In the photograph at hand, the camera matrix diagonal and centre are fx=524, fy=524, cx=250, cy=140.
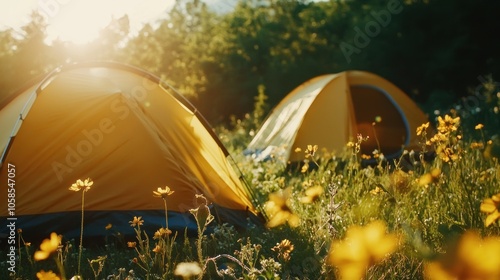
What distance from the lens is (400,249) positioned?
2.79 m

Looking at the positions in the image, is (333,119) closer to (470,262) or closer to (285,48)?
Result: (470,262)

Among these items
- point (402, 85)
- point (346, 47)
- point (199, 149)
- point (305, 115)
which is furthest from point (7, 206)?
point (346, 47)

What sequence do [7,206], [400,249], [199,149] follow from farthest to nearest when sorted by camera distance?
[199,149]
[7,206]
[400,249]

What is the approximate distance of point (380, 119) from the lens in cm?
943

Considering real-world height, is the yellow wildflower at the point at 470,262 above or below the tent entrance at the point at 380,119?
above

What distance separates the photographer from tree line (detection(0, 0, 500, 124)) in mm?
15516

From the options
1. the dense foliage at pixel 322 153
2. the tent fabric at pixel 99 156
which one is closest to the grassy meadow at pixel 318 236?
the dense foliage at pixel 322 153

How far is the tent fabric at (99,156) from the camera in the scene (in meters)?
4.02

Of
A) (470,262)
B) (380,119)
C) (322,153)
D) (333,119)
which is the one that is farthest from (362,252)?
(380,119)

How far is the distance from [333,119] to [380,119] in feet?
7.48

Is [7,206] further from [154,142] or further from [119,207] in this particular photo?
[154,142]

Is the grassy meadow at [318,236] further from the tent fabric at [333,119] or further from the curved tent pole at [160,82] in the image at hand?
the tent fabric at [333,119]

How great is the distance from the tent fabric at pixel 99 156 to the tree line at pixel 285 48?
2726 mm

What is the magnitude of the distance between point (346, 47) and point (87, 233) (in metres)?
16.7
